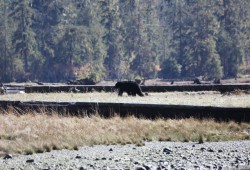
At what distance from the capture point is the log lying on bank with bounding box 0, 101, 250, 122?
20344 millimetres

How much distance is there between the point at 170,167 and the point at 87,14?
90064mm

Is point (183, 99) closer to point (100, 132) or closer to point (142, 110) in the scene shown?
point (142, 110)

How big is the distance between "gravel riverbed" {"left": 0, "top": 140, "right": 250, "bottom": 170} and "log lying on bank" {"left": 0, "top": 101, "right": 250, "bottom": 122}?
2945mm

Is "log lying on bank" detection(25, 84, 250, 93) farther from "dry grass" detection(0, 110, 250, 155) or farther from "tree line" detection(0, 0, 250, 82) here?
"tree line" detection(0, 0, 250, 82)

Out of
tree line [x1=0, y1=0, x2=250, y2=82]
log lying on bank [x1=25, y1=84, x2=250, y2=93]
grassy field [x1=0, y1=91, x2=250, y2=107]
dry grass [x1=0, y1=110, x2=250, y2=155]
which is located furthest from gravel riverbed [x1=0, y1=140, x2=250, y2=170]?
tree line [x1=0, y1=0, x2=250, y2=82]

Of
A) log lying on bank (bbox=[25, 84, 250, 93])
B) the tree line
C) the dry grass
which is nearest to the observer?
the dry grass

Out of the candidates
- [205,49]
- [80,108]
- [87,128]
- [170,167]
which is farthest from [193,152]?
[205,49]

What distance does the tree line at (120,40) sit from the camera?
92562 millimetres

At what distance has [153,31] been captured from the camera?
4117 inches

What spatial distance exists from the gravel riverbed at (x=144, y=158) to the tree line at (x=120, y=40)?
71.5m

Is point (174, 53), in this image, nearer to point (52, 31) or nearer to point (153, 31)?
point (153, 31)

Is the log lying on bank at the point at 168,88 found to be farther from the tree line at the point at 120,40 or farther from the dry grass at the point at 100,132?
the tree line at the point at 120,40

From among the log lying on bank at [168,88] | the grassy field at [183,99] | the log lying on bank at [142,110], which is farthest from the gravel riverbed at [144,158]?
the log lying on bank at [168,88]

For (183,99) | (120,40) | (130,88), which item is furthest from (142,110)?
(120,40)
